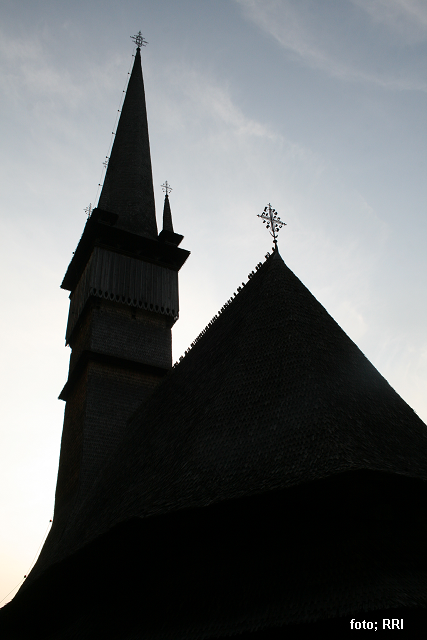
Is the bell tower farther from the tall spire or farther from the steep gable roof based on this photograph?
the steep gable roof

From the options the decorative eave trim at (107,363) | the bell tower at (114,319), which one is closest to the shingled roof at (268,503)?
the bell tower at (114,319)

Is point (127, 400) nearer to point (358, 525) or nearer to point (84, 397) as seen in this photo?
point (84, 397)

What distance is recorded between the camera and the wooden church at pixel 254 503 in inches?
267

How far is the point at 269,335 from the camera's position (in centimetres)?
1036

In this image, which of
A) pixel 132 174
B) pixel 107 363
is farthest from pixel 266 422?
pixel 132 174

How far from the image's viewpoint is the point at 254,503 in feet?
24.7

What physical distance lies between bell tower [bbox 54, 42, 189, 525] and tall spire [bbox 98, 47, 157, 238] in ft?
0.18

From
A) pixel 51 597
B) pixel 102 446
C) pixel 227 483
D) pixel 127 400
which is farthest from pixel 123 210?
pixel 227 483

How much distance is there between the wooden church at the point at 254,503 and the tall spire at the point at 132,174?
832 centimetres

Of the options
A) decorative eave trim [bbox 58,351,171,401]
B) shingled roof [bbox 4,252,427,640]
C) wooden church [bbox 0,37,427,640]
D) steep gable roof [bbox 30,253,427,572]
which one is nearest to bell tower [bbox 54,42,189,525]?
decorative eave trim [bbox 58,351,171,401]

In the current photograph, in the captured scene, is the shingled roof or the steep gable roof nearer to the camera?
the shingled roof

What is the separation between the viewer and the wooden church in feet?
22.3

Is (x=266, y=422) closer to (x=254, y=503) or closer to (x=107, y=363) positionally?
(x=254, y=503)

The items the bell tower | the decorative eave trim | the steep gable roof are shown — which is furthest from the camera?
the decorative eave trim
